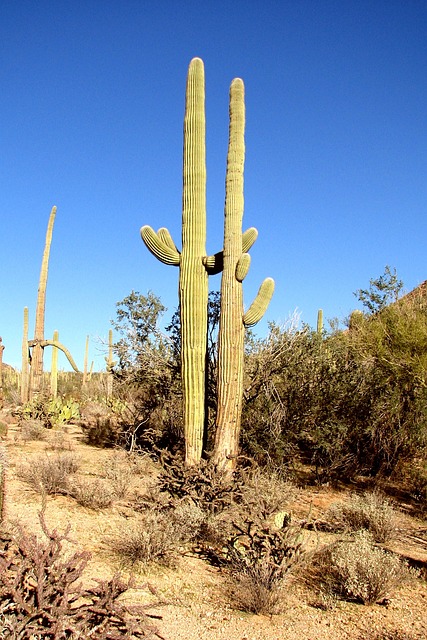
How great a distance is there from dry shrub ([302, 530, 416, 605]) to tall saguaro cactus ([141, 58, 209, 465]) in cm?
350

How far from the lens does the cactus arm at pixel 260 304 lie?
8930 mm

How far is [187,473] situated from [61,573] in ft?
12.5

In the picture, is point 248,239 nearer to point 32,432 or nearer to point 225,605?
point 225,605

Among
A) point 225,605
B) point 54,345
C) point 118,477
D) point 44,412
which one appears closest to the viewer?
point 225,605

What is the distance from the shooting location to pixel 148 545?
5668 millimetres

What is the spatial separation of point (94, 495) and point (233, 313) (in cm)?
350

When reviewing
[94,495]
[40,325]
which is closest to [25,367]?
[40,325]

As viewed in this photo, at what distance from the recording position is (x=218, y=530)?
636cm

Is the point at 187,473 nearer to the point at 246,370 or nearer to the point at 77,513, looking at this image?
the point at 77,513

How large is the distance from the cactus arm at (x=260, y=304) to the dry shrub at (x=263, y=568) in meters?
4.04

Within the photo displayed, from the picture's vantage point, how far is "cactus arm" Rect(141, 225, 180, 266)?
9367 millimetres

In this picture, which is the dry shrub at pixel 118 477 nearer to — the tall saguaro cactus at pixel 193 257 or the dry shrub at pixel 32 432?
the tall saguaro cactus at pixel 193 257

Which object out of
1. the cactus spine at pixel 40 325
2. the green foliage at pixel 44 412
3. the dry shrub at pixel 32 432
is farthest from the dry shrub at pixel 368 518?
the cactus spine at pixel 40 325

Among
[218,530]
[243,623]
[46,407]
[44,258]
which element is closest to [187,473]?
[218,530]
